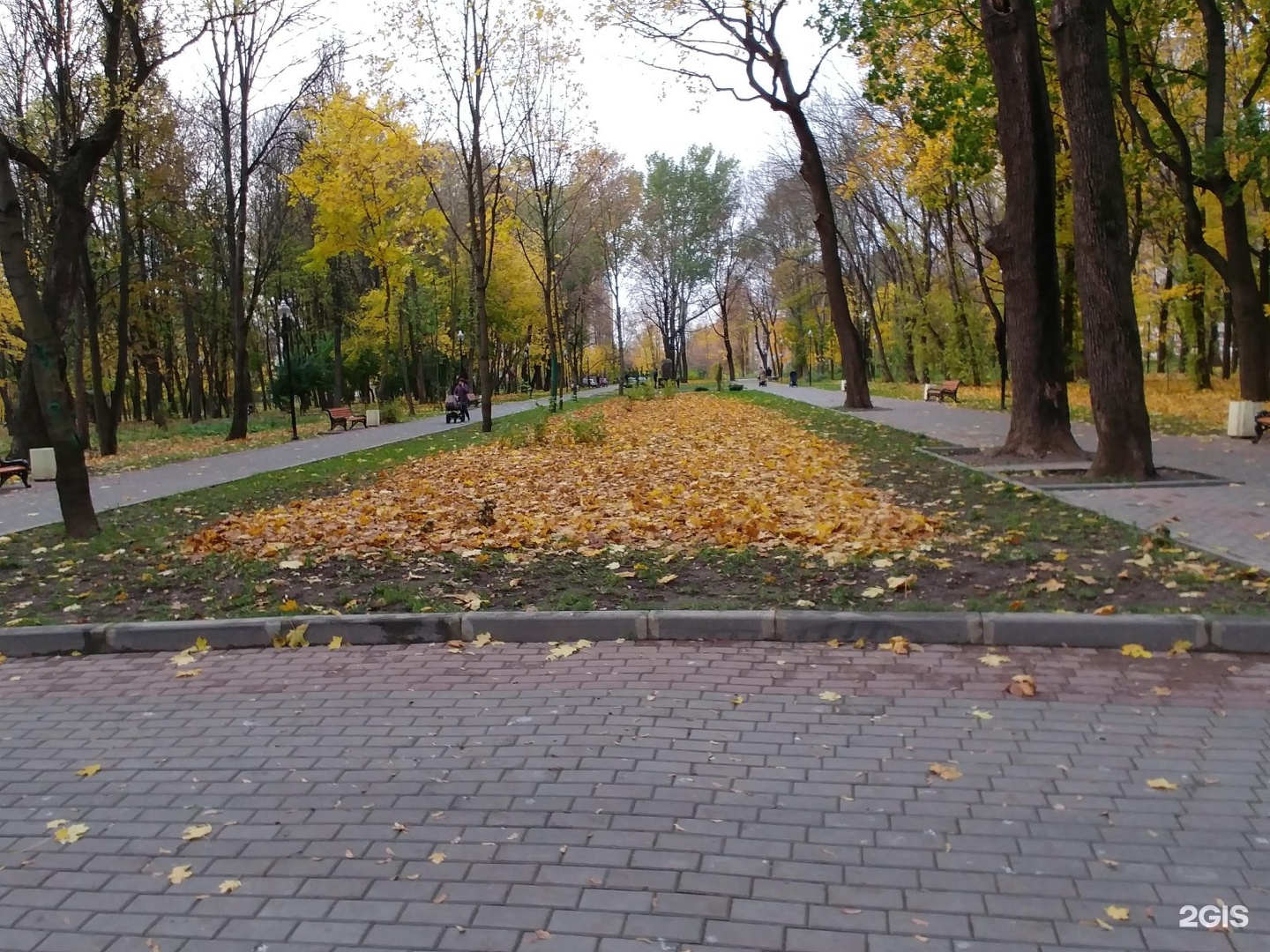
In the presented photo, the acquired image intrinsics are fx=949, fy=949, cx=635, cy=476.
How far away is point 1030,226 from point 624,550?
28.2 feet

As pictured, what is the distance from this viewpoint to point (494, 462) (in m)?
16.0

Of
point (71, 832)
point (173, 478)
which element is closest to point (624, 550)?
point (71, 832)

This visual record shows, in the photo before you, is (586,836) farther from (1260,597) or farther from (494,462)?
(494,462)

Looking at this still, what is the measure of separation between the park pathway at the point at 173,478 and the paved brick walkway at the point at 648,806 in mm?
8570

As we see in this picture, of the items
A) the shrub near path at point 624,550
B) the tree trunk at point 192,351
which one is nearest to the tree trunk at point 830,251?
the shrub near path at point 624,550

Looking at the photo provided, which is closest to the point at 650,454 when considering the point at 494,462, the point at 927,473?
the point at 494,462

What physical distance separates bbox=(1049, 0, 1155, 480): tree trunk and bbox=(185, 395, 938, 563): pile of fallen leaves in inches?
116

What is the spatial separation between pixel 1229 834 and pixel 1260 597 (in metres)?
3.08

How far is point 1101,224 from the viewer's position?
10664mm

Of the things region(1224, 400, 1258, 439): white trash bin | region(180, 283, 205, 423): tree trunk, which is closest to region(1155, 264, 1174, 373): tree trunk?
region(1224, 400, 1258, 439): white trash bin

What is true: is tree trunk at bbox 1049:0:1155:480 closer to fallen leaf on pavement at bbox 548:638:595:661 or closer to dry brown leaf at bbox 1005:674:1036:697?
dry brown leaf at bbox 1005:674:1036:697

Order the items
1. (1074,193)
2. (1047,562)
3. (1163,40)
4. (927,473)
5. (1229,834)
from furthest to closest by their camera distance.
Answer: (1163,40) < (927,473) < (1074,193) < (1047,562) < (1229,834)

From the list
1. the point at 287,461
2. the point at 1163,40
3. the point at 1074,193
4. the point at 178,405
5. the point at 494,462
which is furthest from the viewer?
the point at 178,405

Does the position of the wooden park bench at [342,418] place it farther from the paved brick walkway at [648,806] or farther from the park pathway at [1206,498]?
the paved brick walkway at [648,806]
